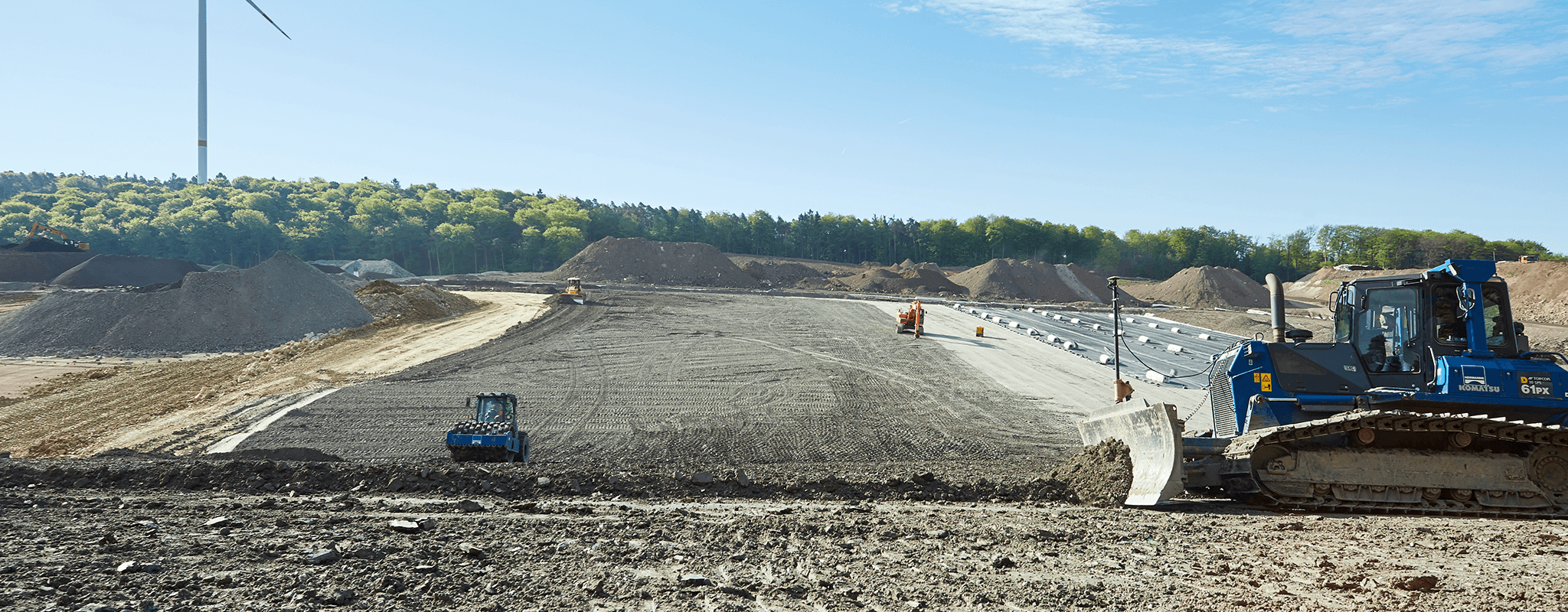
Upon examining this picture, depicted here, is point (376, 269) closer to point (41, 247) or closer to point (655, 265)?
point (41, 247)

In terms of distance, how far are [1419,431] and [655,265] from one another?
198 ft

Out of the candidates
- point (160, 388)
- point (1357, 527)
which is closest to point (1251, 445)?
point (1357, 527)

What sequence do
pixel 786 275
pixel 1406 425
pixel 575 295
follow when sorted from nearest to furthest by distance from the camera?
pixel 1406 425 < pixel 575 295 < pixel 786 275

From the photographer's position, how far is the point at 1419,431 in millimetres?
7297

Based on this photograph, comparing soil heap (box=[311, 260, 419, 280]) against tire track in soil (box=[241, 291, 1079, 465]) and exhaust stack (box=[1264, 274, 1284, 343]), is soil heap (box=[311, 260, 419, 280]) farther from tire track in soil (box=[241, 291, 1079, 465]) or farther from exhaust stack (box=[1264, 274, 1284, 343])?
exhaust stack (box=[1264, 274, 1284, 343])

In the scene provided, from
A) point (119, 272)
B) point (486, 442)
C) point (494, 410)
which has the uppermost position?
point (119, 272)

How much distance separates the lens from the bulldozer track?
7168mm

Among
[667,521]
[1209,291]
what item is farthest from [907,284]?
[667,521]

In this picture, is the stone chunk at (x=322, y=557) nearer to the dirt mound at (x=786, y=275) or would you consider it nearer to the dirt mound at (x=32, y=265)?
the dirt mound at (x=786, y=275)

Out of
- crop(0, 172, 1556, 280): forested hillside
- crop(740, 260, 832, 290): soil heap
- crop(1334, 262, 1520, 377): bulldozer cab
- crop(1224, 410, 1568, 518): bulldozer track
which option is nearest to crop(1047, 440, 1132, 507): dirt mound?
crop(1224, 410, 1568, 518): bulldozer track

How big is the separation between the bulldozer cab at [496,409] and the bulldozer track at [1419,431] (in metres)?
9.72

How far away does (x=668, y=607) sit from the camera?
5.04 metres

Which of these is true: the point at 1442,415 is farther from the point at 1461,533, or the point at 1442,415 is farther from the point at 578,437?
the point at 578,437

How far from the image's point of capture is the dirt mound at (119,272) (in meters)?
46.7
